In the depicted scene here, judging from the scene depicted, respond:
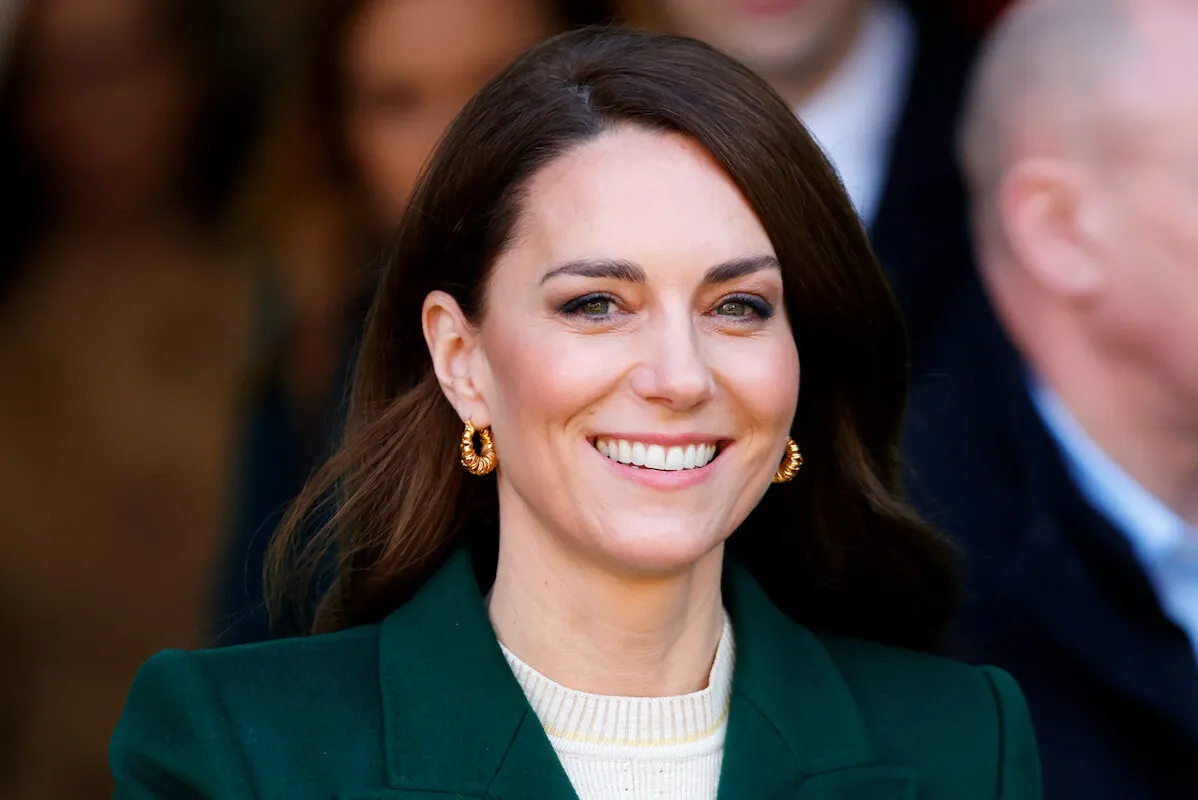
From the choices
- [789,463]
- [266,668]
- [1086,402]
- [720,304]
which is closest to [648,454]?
[720,304]

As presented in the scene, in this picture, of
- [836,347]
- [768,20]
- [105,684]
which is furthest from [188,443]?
[836,347]

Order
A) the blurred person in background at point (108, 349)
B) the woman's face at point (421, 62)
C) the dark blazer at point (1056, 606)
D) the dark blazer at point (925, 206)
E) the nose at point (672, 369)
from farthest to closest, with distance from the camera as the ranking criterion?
1. the blurred person in background at point (108, 349)
2. the woman's face at point (421, 62)
3. the dark blazer at point (925, 206)
4. the dark blazer at point (1056, 606)
5. the nose at point (672, 369)

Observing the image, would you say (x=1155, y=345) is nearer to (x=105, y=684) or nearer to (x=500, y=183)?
(x=500, y=183)

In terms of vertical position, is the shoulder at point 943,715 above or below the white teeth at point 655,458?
below

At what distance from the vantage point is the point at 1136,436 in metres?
3.68

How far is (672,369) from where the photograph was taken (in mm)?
2594

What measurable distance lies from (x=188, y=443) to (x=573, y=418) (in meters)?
2.10

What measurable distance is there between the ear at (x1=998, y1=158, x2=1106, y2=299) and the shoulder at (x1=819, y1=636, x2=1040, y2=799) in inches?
36.5

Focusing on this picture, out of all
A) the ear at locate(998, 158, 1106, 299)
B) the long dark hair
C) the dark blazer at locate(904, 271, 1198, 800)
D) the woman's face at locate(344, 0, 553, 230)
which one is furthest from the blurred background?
the long dark hair

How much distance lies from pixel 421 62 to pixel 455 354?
124 centimetres

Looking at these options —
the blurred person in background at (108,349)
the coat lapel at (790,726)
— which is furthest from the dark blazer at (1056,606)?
the blurred person in background at (108,349)

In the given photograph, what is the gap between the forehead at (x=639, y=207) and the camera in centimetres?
265

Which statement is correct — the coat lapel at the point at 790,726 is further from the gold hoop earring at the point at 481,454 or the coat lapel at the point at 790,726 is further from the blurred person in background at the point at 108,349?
the blurred person in background at the point at 108,349

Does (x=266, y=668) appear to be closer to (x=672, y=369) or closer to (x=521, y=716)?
(x=521, y=716)
